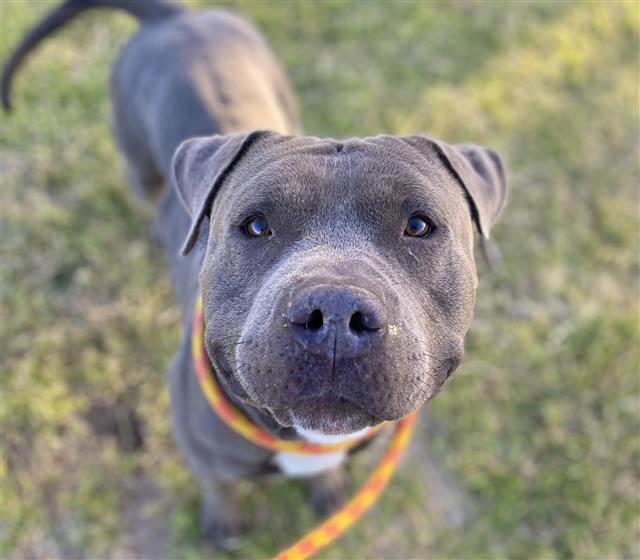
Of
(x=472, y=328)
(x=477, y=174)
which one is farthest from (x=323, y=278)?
(x=472, y=328)

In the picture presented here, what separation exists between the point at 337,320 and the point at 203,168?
1.10m

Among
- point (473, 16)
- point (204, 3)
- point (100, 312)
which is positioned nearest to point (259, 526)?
point (100, 312)

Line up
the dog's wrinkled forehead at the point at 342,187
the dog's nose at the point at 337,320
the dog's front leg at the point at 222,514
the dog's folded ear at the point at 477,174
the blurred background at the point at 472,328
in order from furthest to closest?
the blurred background at the point at 472,328 → the dog's front leg at the point at 222,514 → the dog's folded ear at the point at 477,174 → the dog's wrinkled forehead at the point at 342,187 → the dog's nose at the point at 337,320

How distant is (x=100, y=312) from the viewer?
3861mm

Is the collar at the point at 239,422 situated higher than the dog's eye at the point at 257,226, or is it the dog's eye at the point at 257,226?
the dog's eye at the point at 257,226

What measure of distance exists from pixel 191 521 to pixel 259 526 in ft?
1.18

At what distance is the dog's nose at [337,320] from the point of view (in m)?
1.61

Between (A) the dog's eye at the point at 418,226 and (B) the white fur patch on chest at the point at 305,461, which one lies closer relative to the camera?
(A) the dog's eye at the point at 418,226

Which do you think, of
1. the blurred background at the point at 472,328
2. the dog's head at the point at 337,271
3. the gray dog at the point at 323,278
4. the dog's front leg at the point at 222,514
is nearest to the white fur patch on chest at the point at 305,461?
the gray dog at the point at 323,278

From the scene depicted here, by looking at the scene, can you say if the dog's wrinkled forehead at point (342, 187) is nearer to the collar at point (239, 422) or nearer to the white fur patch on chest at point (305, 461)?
the collar at point (239, 422)

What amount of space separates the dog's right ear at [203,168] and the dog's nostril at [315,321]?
0.82m

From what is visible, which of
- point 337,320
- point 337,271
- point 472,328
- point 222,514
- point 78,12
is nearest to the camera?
point 337,320

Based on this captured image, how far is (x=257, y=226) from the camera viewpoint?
2025 mm

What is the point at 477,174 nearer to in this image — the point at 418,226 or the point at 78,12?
the point at 418,226
